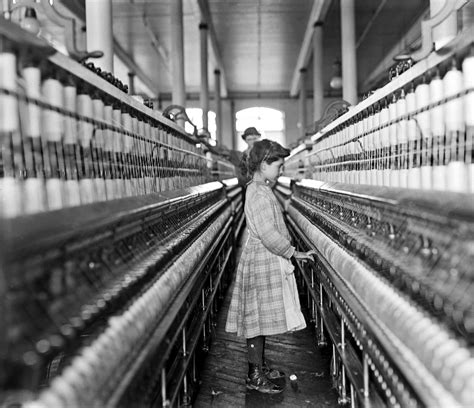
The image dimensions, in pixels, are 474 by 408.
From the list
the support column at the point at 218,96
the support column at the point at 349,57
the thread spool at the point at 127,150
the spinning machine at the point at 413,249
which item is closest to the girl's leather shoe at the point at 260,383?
the spinning machine at the point at 413,249

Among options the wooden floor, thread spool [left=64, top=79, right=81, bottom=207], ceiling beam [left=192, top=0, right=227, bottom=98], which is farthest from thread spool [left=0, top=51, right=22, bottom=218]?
ceiling beam [left=192, top=0, right=227, bottom=98]

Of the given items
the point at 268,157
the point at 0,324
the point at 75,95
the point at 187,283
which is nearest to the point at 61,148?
the point at 75,95

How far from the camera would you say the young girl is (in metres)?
3.83

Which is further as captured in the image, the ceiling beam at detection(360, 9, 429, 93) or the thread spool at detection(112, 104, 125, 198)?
the ceiling beam at detection(360, 9, 429, 93)

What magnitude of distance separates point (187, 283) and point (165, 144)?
1544 millimetres

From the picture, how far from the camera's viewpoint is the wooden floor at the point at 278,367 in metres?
3.78

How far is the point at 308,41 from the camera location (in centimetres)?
1692

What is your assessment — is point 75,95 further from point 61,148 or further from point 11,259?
point 11,259

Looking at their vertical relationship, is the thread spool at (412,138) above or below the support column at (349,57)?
below

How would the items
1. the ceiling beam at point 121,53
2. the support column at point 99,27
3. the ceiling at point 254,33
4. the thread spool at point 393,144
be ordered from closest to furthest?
the thread spool at point 393,144
the support column at point 99,27
the ceiling beam at point 121,53
the ceiling at point 254,33

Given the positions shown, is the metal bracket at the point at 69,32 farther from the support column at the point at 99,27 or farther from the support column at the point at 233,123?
the support column at the point at 233,123

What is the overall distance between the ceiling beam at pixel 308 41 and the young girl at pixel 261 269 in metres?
10.3

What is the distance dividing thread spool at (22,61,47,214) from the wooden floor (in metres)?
2.29

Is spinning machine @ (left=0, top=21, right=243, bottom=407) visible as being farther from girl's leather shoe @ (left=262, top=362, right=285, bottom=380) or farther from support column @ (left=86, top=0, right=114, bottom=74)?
support column @ (left=86, top=0, right=114, bottom=74)
